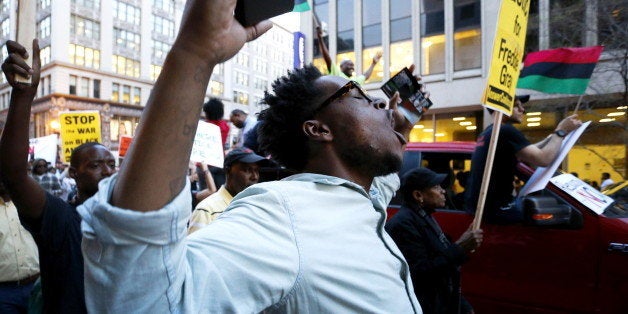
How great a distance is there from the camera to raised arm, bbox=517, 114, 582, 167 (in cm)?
357

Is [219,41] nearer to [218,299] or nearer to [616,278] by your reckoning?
[218,299]

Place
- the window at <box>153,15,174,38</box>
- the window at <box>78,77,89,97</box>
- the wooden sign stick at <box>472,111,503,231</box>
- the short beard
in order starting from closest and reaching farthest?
the short beard < the wooden sign stick at <box>472,111,503,231</box> < the window at <box>78,77,89,97</box> < the window at <box>153,15,174,38</box>

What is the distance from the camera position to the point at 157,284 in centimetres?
72

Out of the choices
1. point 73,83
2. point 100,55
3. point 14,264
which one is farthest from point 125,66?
point 14,264

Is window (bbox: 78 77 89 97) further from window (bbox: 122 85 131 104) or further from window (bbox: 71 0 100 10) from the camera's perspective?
window (bbox: 71 0 100 10)

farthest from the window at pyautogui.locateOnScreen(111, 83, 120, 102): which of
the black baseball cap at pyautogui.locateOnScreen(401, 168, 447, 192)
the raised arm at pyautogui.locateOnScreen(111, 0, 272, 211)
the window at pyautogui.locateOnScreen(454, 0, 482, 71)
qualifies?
the raised arm at pyautogui.locateOnScreen(111, 0, 272, 211)

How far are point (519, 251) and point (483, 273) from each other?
0.39 meters

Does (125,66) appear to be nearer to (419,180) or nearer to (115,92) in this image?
(115,92)

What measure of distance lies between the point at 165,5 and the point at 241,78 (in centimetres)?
2045

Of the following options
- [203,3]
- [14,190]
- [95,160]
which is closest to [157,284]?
[203,3]

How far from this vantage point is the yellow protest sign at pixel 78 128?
283 inches

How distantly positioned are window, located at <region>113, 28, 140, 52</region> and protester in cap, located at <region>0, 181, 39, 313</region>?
47.9 m

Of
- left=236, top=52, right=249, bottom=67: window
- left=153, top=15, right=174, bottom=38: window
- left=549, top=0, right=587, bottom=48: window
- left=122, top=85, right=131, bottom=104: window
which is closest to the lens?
left=549, top=0, right=587, bottom=48: window

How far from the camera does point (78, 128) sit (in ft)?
23.8
